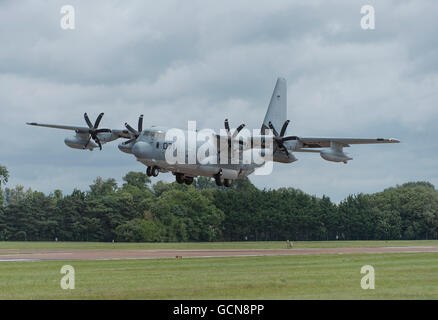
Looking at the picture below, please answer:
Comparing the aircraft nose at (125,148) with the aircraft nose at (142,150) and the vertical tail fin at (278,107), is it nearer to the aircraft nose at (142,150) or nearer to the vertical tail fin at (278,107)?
the aircraft nose at (142,150)

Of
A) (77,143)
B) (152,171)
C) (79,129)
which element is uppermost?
(79,129)

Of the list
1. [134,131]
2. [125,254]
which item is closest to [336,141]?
[134,131]

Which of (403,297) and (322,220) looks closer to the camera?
(403,297)

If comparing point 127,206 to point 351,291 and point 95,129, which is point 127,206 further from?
point 351,291

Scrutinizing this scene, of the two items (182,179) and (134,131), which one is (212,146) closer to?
(182,179)

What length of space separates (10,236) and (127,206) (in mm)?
24872

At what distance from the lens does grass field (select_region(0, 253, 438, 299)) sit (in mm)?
28031

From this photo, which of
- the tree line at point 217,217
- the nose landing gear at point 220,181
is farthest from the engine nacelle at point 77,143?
the tree line at point 217,217

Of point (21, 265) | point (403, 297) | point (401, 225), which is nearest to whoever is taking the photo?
point (403, 297)

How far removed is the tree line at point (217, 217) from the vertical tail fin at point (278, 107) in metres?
57.3

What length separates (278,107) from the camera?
7394 centimetres

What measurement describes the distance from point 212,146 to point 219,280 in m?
27.1
